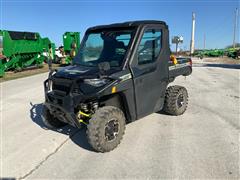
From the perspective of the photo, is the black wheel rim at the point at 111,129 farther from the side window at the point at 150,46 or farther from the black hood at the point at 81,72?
the side window at the point at 150,46

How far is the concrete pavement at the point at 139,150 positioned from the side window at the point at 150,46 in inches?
57.8

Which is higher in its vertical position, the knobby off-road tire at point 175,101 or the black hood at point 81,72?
the black hood at point 81,72

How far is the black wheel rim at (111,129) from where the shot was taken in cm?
398

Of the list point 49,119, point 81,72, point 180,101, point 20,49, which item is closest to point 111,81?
point 81,72

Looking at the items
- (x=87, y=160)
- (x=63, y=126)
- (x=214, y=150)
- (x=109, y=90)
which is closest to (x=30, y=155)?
(x=87, y=160)

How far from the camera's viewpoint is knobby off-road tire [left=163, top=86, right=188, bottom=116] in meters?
5.47

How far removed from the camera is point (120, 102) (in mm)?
4379

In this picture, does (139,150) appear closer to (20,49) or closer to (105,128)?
(105,128)

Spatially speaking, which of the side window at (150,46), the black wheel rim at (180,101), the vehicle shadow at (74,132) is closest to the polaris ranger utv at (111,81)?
the side window at (150,46)

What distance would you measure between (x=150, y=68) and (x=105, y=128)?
4.77 ft

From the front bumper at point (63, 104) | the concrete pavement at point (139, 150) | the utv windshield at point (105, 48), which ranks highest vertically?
the utv windshield at point (105, 48)

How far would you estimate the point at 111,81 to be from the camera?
393 cm

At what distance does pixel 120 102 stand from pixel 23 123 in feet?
8.52

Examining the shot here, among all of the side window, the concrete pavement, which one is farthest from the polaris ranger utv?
the concrete pavement
